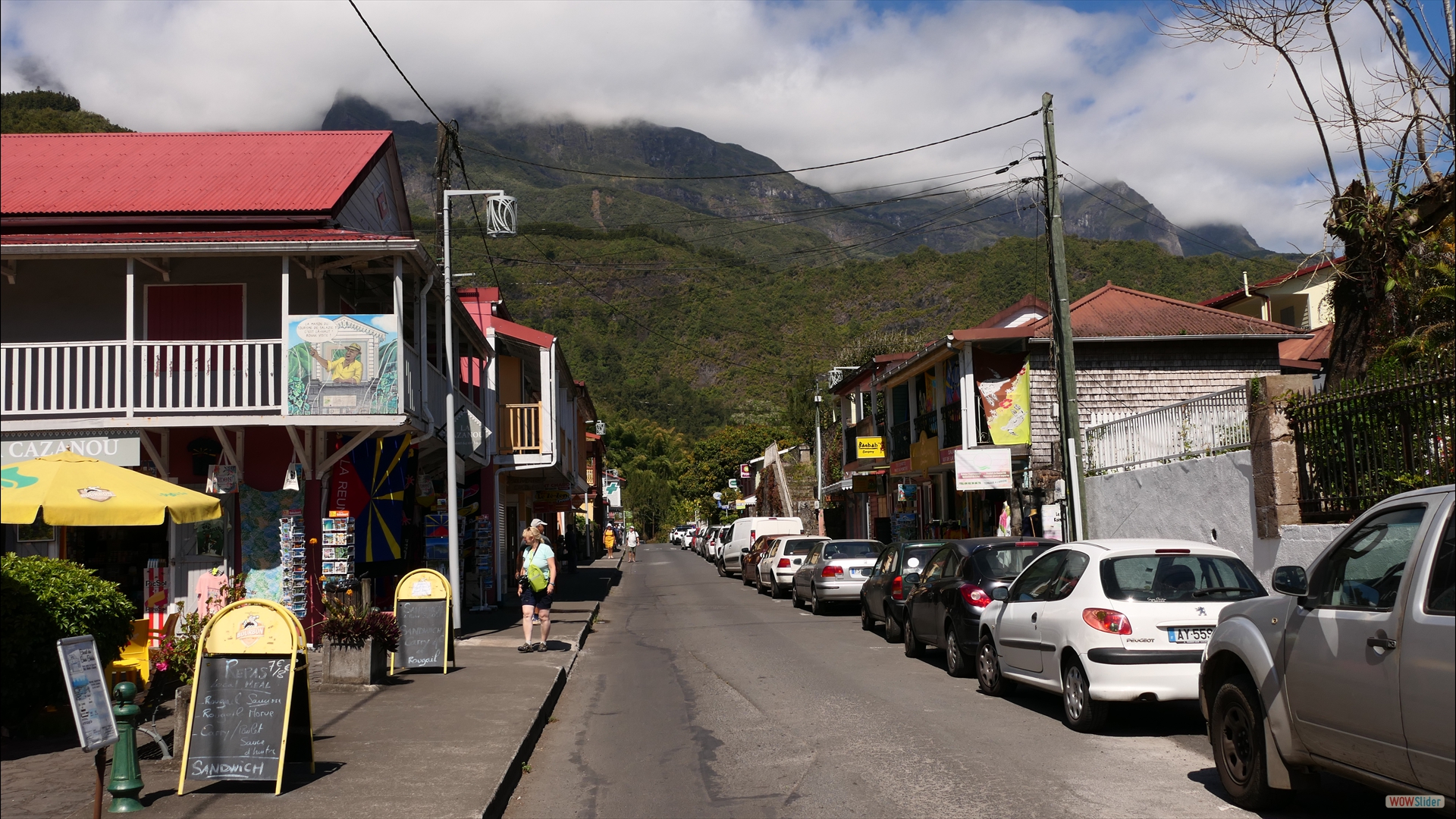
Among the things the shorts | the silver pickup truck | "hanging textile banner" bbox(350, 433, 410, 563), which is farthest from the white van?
the silver pickup truck

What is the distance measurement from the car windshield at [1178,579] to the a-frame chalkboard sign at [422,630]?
7.47 m

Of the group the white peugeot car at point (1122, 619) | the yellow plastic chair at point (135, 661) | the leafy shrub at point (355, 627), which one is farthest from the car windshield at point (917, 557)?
the yellow plastic chair at point (135, 661)

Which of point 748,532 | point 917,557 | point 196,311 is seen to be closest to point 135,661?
point 196,311

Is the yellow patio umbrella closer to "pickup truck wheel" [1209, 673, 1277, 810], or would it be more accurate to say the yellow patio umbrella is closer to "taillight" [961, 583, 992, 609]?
"pickup truck wheel" [1209, 673, 1277, 810]

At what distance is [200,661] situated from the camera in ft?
22.9

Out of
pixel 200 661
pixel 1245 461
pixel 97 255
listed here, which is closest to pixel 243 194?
pixel 97 255

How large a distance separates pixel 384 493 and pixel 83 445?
845 centimetres

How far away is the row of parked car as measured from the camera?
16.9 ft

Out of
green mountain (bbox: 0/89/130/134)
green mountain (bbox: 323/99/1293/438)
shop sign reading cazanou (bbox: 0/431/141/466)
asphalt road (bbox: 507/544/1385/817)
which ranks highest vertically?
green mountain (bbox: 323/99/1293/438)

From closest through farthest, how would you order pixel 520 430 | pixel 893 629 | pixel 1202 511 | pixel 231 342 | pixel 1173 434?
pixel 231 342 → pixel 1202 511 → pixel 893 629 → pixel 1173 434 → pixel 520 430

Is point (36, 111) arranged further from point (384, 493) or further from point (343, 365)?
point (384, 493)

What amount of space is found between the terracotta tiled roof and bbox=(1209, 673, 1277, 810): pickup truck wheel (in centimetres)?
1934

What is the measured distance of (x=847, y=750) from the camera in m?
8.73

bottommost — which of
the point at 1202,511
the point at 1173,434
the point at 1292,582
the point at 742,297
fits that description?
the point at 1292,582
